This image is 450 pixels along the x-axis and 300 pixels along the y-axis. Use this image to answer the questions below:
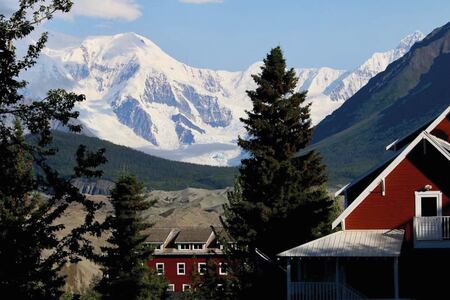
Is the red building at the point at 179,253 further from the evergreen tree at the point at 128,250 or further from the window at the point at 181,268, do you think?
the evergreen tree at the point at 128,250

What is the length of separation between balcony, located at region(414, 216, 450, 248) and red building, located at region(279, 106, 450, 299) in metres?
0.04

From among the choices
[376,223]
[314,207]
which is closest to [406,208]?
[376,223]

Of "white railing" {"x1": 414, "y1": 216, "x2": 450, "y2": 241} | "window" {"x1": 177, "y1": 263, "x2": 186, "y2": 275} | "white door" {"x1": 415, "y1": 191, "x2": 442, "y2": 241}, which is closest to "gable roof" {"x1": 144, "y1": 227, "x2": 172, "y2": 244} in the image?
"window" {"x1": 177, "y1": 263, "x2": 186, "y2": 275}

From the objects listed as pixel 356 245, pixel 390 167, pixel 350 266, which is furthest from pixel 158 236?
pixel 356 245

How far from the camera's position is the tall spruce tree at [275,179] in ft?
177

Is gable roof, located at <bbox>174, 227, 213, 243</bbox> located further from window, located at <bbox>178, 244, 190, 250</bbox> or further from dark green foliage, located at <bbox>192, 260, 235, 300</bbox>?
dark green foliage, located at <bbox>192, 260, 235, 300</bbox>

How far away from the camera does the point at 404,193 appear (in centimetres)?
4222

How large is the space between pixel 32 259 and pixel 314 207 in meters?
29.6

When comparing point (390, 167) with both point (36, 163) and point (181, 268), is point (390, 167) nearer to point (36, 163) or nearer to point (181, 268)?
point (36, 163)

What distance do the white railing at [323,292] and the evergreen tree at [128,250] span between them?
21312 millimetres

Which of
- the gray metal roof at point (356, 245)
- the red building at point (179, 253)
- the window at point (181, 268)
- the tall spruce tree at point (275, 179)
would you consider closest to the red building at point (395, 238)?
the gray metal roof at point (356, 245)

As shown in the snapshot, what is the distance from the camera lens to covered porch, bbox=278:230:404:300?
135 ft

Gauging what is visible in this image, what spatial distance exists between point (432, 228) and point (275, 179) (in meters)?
15.8

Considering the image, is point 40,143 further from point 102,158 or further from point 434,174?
point 434,174
